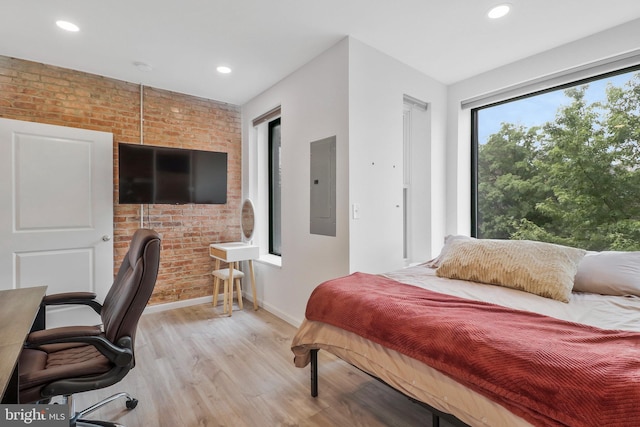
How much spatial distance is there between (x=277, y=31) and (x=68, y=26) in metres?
1.63

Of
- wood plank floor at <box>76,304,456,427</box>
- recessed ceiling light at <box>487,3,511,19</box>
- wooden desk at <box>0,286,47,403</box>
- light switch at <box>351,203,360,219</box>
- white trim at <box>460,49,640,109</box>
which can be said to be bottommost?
wood plank floor at <box>76,304,456,427</box>

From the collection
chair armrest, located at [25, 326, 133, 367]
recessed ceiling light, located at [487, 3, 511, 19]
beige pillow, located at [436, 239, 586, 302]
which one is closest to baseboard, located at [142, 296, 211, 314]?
chair armrest, located at [25, 326, 133, 367]

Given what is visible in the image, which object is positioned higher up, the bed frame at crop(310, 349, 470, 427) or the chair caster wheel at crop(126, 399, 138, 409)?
the bed frame at crop(310, 349, 470, 427)

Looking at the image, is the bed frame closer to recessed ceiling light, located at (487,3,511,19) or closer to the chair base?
the chair base

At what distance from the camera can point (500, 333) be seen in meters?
1.26

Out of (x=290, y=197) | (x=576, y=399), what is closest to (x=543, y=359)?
(x=576, y=399)

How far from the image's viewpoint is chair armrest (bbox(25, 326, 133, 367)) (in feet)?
4.32

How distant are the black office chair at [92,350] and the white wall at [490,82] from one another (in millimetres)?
3065

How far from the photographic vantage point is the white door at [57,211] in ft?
9.13

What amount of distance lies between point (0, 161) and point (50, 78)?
974 millimetres

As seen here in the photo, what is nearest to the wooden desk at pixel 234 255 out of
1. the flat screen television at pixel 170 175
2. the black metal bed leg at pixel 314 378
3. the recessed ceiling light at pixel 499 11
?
the flat screen television at pixel 170 175

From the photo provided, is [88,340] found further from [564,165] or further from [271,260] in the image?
[564,165]

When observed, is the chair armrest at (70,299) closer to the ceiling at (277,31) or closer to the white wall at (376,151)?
the white wall at (376,151)

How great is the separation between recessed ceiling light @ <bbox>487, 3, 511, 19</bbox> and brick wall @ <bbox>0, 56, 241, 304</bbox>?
10.4ft
